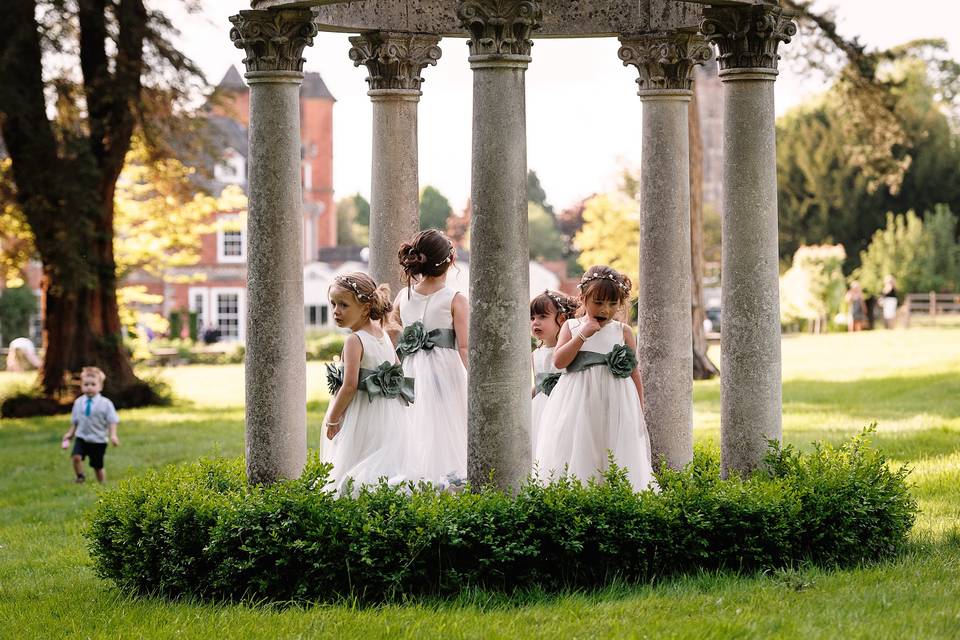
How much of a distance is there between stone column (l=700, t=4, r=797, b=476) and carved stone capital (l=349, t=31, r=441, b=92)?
2.57 metres

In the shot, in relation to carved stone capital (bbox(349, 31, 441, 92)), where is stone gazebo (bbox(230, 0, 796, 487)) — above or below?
below

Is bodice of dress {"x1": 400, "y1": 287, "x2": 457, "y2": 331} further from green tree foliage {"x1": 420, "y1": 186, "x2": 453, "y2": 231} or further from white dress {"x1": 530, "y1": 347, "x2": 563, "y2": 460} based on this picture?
green tree foliage {"x1": 420, "y1": 186, "x2": 453, "y2": 231}

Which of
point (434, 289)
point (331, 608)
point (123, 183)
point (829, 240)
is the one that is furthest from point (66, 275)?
point (829, 240)

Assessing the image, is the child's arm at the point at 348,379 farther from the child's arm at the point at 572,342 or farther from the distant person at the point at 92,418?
the distant person at the point at 92,418

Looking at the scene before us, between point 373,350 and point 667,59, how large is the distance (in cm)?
336

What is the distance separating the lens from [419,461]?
9.99 metres

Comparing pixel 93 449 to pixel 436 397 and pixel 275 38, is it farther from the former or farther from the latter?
pixel 275 38

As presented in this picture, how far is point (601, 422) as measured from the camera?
983 centimetres

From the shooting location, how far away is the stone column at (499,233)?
28.5 feet

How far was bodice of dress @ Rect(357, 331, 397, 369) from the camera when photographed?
9438 millimetres

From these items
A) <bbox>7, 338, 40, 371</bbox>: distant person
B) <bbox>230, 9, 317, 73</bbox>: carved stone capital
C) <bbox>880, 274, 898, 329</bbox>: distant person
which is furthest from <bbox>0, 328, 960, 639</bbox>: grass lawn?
<bbox>880, 274, 898, 329</bbox>: distant person

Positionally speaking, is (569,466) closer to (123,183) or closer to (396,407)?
(396,407)

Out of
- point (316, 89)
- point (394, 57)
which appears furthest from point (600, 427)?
point (316, 89)

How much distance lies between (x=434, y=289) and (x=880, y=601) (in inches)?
158
